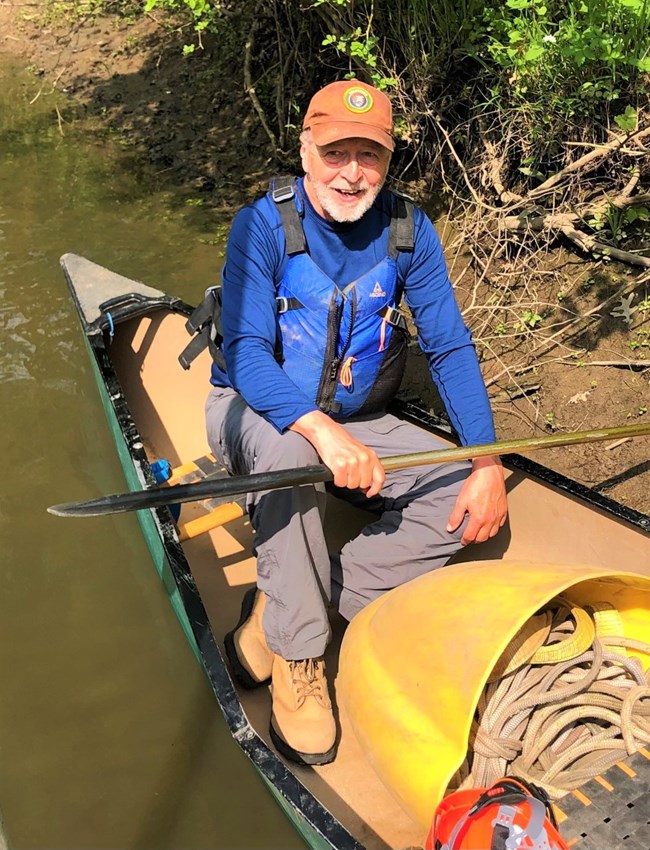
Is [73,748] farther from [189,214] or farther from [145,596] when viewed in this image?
[189,214]

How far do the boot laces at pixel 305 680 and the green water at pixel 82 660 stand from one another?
0.46m

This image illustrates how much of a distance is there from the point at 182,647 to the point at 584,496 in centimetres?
166

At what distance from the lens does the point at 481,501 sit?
2742mm

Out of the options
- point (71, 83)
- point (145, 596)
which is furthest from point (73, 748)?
point (71, 83)

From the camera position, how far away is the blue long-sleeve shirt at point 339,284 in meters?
2.65

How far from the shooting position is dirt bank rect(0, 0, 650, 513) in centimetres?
400

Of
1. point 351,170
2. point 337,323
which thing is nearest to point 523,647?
point 337,323

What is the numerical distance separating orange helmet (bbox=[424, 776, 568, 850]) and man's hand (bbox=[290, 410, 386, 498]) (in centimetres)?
Result: 98

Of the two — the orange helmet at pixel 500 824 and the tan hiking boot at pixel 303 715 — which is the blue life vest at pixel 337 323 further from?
the orange helmet at pixel 500 824

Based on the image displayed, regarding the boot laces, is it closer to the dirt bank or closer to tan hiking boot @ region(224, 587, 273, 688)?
tan hiking boot @ region(224, 587, 273, 688)

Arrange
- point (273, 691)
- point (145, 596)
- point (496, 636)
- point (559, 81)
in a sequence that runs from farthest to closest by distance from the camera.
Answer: point (559, 81), point (145, 596), point (273, 691), point (496, 636)

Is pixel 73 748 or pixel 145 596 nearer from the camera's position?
pixel 73 748

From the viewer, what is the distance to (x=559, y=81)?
4.46 metres

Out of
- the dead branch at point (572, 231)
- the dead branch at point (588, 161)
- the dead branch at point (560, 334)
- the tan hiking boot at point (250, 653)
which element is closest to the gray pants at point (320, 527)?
the tan hiking boot at point (250, 653)
